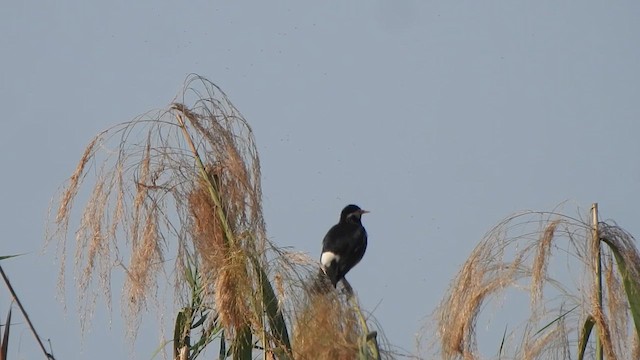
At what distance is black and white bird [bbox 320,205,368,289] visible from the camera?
7.30 m

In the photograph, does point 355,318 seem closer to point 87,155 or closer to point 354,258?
point 87,155

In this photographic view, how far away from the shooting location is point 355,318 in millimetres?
3605

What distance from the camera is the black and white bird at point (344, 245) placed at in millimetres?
7297

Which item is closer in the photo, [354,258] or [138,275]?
[138,275]

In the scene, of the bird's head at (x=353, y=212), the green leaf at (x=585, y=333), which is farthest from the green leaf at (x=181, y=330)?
the bird's head at (x=353, y=212)

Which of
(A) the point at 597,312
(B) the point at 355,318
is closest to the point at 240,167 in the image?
(B) the point at 355,318

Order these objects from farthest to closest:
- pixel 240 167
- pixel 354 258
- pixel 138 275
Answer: pixel 354 258 < pixel 240 167 < pixel 138 275

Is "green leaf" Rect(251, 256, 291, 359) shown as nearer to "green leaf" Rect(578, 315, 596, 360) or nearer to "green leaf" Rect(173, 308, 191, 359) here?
"green leaf" Rect(173, 308, 191, 359)

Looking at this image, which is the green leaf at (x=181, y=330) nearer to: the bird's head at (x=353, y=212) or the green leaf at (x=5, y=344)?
the green leaf at (x=5, y=344)

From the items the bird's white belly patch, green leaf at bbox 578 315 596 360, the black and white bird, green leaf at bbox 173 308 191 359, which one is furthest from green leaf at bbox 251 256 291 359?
the bird's white belly patch

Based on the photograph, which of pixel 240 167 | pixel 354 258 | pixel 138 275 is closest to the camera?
pixel 138 275

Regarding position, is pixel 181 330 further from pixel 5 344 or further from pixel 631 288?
pixel 631 288

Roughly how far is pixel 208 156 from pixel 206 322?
1.89 ft

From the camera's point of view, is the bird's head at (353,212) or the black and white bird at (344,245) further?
the bird's head at (353,212)
